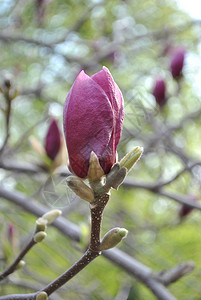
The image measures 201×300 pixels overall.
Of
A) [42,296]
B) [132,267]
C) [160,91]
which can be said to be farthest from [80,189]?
[160,91]

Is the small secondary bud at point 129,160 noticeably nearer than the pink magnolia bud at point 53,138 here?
Yes

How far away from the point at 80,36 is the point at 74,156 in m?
2.96

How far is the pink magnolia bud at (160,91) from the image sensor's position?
64.9 inches

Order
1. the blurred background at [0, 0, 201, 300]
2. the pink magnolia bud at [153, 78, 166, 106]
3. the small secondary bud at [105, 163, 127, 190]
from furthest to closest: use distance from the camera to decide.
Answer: the pink magnolia bud at [153, 78, 166, 106] → the blurred background at [0, 0, 201, 300] → the small secondary bud at [105, 163, 127, 190]

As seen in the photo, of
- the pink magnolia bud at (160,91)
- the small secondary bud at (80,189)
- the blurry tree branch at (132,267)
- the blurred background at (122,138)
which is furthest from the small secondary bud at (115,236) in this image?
the pink magnolia bud at (160,91)

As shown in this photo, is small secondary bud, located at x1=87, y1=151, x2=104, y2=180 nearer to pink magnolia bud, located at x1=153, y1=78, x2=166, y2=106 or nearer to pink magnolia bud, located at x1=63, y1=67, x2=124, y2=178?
pink magnolia bud, located at x1=63, y1=67, x2=124, y2=178

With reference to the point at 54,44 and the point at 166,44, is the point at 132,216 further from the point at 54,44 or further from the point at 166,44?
the point at 166,44

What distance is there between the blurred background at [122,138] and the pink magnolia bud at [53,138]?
2cm

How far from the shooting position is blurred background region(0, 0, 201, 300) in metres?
1.25

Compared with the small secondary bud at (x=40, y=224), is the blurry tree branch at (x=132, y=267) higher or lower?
lower

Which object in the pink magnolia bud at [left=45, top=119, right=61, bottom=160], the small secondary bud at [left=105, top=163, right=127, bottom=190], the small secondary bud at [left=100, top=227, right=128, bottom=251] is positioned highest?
the small secondary bud at [left=105, top=163, right=127, bottom=190]

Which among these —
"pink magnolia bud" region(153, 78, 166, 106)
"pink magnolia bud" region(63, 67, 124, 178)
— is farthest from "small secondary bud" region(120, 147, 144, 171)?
"pink magnolia bud" region(153, 78, 166, 106)

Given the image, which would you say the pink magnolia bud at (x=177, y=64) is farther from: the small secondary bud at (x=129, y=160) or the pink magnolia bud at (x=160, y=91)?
the small secondary bud at (x=129, y=160)

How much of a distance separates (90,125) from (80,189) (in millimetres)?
84
